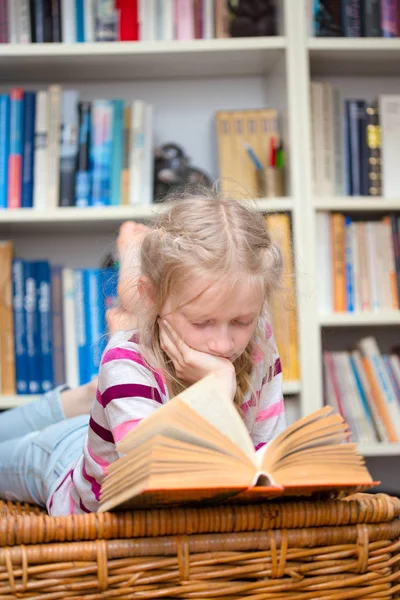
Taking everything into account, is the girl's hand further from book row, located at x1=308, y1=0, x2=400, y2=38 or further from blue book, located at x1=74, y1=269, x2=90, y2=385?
book row, located at x1=308, y1=0, x2=400, y2=38

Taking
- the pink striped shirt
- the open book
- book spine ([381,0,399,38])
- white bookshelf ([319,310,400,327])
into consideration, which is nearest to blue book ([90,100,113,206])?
white bookshelf ([319,310,400,327])

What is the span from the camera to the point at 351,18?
1996mm

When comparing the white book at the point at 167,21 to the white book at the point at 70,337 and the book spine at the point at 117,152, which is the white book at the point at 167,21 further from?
the white book at the point at 70,337

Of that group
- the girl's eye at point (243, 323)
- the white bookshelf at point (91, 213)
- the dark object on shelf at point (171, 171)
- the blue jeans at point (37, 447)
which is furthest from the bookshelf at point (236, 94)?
the girl's eye at point (243, 323)

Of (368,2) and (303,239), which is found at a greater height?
(368,2)

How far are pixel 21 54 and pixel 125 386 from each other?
1.31 m

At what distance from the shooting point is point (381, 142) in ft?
6.59

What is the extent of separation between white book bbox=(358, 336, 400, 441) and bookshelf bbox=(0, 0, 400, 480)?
0.07m

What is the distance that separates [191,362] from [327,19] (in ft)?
4.52

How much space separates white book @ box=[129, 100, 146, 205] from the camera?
1.94 meters

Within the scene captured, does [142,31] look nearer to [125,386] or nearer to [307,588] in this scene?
[125,386]

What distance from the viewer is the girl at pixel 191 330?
892mm

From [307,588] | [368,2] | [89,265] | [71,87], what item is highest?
[368,2]

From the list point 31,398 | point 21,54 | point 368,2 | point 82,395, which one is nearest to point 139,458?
point 82,395
